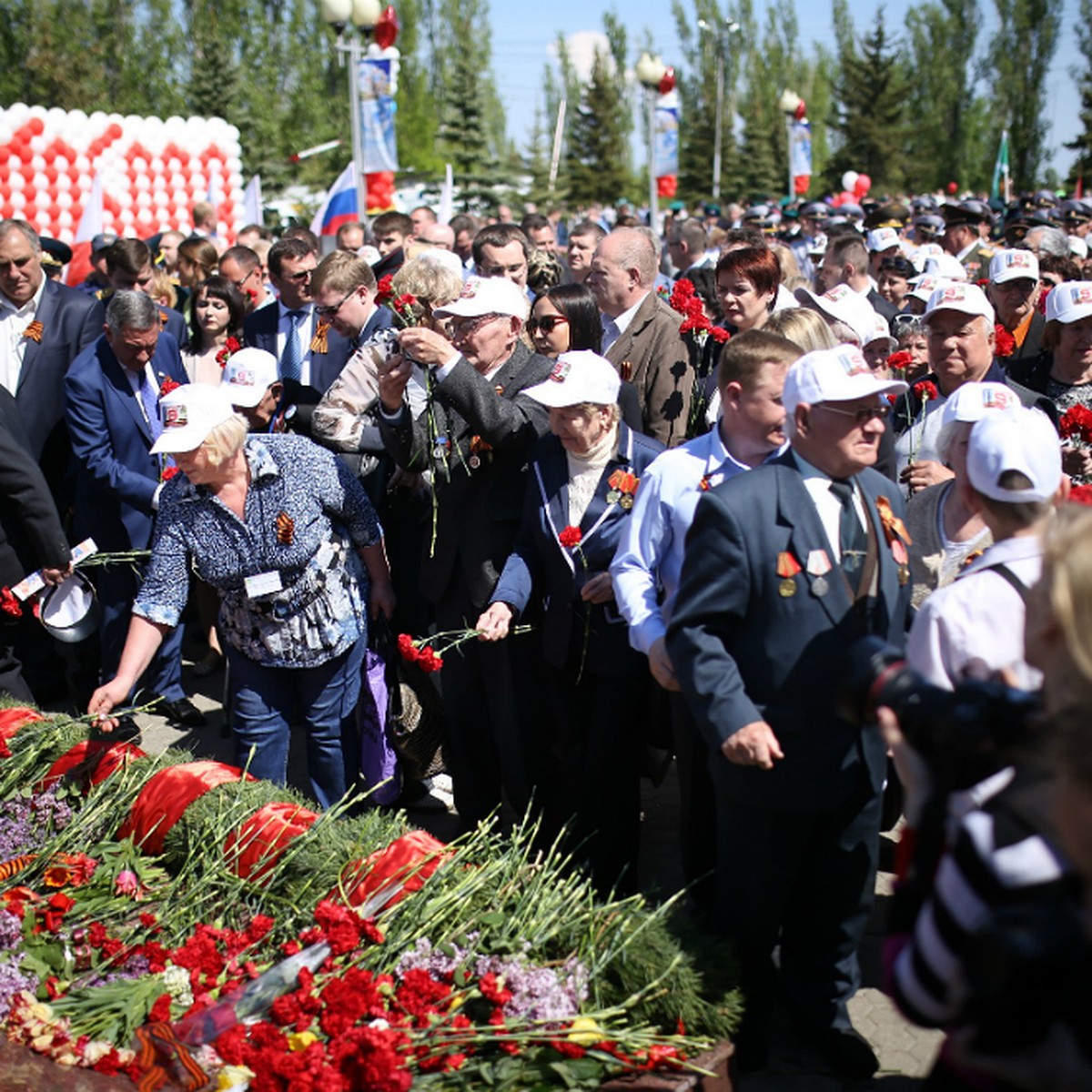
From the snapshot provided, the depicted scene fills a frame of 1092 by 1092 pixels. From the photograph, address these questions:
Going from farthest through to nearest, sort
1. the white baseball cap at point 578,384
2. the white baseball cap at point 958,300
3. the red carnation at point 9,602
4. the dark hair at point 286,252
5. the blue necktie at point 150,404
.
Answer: the dark hair at point 286,252 < the blue necktie at point 150,404 < the red carnation at point 9,602 < the white baseball cap at point 958,300 < the white baseball cap at point 578,384

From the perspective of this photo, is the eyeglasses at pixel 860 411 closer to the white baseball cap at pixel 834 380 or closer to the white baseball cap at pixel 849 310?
the white baseball cap at pixel 834 380

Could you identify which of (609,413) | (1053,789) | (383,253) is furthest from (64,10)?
(1053,789)

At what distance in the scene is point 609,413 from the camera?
420 cm

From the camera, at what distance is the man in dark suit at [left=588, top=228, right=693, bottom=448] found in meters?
5.44

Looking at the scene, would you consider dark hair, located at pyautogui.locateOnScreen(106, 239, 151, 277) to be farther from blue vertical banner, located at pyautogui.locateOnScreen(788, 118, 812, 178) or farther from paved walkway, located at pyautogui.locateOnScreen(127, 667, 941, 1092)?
blue vertical banner, located at pyautogui.locateOnScreen(788, 118, 812, 178)

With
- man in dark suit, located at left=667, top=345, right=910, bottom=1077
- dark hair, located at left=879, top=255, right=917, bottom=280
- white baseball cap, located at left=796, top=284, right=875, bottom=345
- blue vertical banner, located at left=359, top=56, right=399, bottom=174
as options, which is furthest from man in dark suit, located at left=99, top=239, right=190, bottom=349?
blue vertical banner, located at left=359, top=56, right=399, bottom=174

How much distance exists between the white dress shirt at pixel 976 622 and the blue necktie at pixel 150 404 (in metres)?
4.72

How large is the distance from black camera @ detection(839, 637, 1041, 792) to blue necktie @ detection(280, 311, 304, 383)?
187 inches

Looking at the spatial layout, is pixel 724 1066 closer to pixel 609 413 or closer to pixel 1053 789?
pixel 1053 789

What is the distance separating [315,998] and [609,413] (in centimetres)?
204

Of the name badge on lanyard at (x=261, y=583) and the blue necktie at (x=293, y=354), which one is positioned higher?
the blue necktie at (x=293, y=354)


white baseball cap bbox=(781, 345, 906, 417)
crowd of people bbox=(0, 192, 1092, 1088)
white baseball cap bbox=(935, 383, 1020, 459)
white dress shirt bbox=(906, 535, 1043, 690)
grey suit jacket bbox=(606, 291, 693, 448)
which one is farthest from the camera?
grey suit jacket bbox=(606, 291, 693, 448)

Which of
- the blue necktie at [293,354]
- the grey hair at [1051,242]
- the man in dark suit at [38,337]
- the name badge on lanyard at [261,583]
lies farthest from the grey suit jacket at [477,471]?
the grey hair at [1051,242]

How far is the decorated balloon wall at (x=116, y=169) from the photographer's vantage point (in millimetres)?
18625
